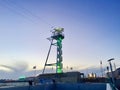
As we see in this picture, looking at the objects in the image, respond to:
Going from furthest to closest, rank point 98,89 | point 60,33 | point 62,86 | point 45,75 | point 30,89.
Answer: point 60,33, point 45,75, point 62,86, point 98,89, point 30,89

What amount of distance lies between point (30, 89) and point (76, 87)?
20.9 ft

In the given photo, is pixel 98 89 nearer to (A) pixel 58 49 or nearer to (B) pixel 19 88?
(B) pixel 19 88

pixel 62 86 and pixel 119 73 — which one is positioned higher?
pixel 119 73

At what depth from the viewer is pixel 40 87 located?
56.3 feet

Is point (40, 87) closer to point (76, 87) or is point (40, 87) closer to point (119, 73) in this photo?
point (76, 87)

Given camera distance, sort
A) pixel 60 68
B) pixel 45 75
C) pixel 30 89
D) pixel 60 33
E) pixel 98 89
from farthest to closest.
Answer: pixel 60 33, pixel 60 68, pixel 45 75, pixel 98 89, pixel 30 89

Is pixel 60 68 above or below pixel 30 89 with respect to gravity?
above

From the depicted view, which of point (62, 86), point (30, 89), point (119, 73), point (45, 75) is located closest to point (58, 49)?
point (45, 75)

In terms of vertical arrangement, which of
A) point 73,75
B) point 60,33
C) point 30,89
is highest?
point 60,33

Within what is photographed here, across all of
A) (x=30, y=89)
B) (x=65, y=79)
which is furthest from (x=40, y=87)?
(x=65, y=79)

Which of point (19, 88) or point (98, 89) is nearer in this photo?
point (19, 88)

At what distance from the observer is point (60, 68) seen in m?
65.2

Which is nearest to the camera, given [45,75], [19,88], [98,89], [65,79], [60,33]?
[19,88]

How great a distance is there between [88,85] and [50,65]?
48.6 m
